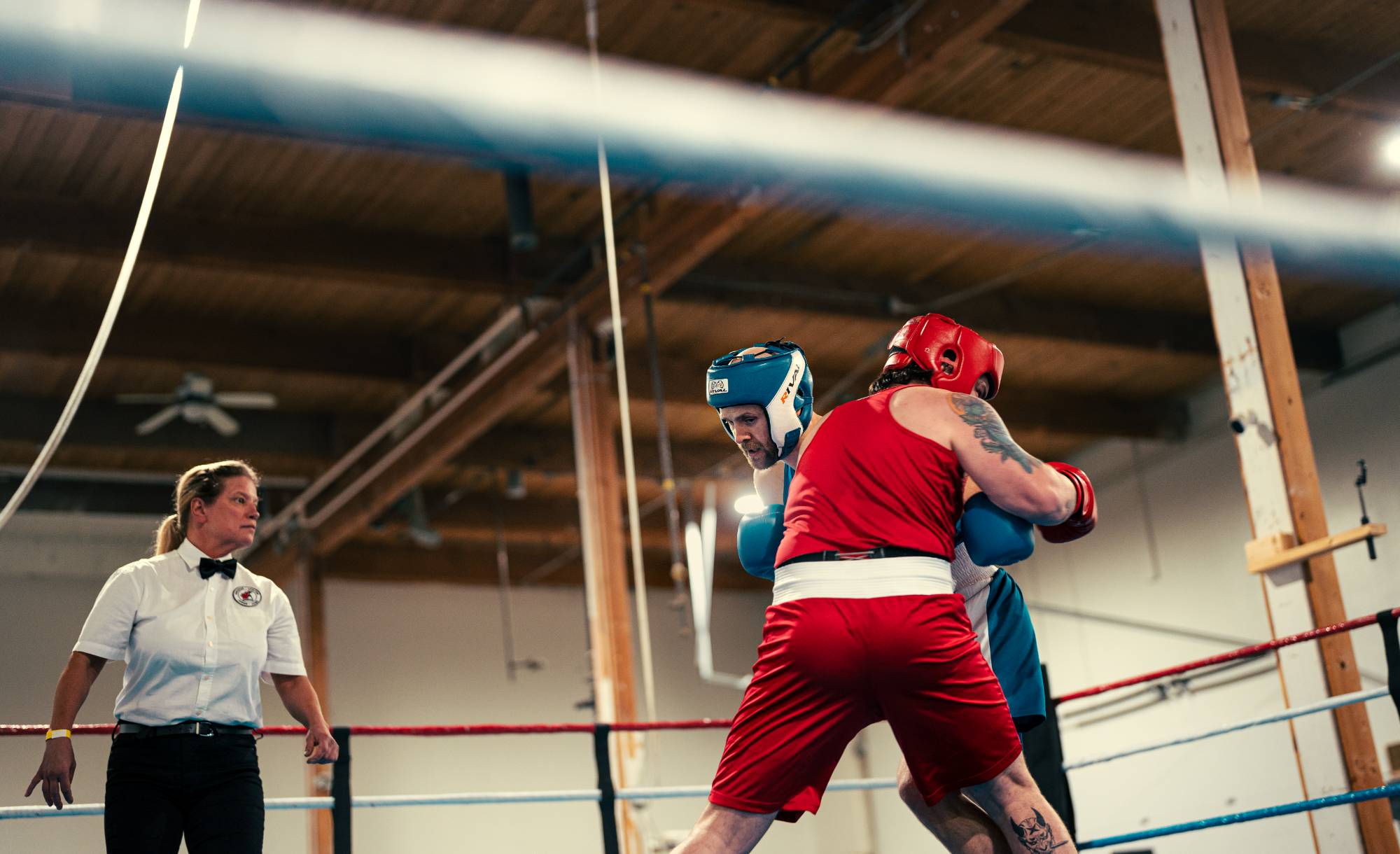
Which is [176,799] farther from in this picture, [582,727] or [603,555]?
[603,555]

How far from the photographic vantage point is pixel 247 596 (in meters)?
2.58

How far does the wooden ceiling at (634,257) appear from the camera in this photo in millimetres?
5941

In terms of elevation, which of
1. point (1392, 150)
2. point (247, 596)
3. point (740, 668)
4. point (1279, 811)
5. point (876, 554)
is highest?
point (1392, 150)

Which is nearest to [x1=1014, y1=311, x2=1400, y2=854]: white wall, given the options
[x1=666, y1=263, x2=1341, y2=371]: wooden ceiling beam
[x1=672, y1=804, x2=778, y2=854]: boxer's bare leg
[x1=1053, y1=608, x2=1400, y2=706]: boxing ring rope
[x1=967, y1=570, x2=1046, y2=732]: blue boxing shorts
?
[x1=666, y1=263, x2=1341, y2=371]: wooden ceiling beam

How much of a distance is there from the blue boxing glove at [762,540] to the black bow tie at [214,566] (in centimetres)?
98

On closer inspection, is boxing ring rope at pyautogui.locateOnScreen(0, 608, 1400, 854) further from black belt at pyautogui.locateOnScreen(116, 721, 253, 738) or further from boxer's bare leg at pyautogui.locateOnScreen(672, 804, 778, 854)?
boxer's bare leg at pyautogui.locateOnScreen(672, 804, 778, 854)

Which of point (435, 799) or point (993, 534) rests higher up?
point (993, 534)

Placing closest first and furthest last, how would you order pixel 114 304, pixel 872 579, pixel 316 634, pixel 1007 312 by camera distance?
pixel 872 579 → pixel 114 304 → pixel 1007 312 → pixel 316 634

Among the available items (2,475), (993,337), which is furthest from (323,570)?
(993,337)

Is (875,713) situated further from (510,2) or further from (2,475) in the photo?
(2,475)

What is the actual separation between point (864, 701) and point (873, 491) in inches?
11.4

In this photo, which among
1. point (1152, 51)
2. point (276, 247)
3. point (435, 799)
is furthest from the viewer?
point (276, 247)

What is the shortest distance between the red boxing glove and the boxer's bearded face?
0.42 metres

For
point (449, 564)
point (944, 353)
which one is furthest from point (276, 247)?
point (449, 564)
